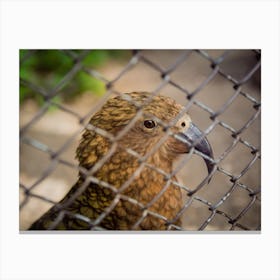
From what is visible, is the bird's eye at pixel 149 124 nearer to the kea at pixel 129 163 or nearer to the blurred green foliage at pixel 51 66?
the kea at pixel 129 163

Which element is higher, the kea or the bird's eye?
the bird's eye

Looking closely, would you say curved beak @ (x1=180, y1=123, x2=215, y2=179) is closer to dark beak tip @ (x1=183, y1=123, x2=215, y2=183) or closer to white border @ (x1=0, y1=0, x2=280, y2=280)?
dark beak tip @ (x1=183, y1=123, x2=215, y2=183)

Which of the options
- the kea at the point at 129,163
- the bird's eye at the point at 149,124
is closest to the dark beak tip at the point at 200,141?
the kea at the point at 129,163

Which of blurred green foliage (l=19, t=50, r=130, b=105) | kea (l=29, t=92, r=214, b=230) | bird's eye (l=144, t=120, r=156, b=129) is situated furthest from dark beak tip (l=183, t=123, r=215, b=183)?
blurred green foliage (l=19, t=50, r=130, b=105)
